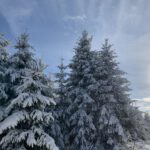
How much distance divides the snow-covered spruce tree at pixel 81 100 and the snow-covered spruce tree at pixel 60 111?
613 millimetres

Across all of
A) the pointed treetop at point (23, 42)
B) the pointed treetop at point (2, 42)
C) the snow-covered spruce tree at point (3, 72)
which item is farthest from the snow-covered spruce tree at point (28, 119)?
the pointed treetop at point (2, 42)

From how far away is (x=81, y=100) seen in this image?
20.0 metres

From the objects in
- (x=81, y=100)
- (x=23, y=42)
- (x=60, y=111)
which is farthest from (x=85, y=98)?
(x=23, y=42)

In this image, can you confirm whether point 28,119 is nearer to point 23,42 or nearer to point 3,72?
point 3,72

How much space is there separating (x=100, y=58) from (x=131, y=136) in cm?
812

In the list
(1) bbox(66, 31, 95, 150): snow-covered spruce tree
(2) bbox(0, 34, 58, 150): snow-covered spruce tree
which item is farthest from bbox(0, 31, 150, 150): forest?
(2) bbox(0, 34, 58, 150): snow-covered spruce tree

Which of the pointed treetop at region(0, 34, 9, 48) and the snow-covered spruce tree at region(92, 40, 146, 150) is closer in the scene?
the pointed treetop at region(0, 34, 9, 48)

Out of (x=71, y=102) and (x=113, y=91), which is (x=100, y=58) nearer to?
(x=113, y=91)

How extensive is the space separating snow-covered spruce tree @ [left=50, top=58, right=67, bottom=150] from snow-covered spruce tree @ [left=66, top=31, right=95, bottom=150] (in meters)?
0.61

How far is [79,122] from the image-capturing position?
18875 mm

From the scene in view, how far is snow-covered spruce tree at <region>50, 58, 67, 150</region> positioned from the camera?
18.9m

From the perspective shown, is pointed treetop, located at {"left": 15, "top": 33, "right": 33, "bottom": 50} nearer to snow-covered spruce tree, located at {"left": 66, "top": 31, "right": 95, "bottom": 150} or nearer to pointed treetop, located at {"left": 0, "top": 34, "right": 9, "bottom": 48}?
pointed treetop, located at {"left": 0, "top": 34, "right": 9, "bottom": 48}

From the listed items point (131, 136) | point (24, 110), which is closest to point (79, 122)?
point (131, 136)

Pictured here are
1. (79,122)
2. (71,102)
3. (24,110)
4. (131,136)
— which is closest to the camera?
(24,110)
